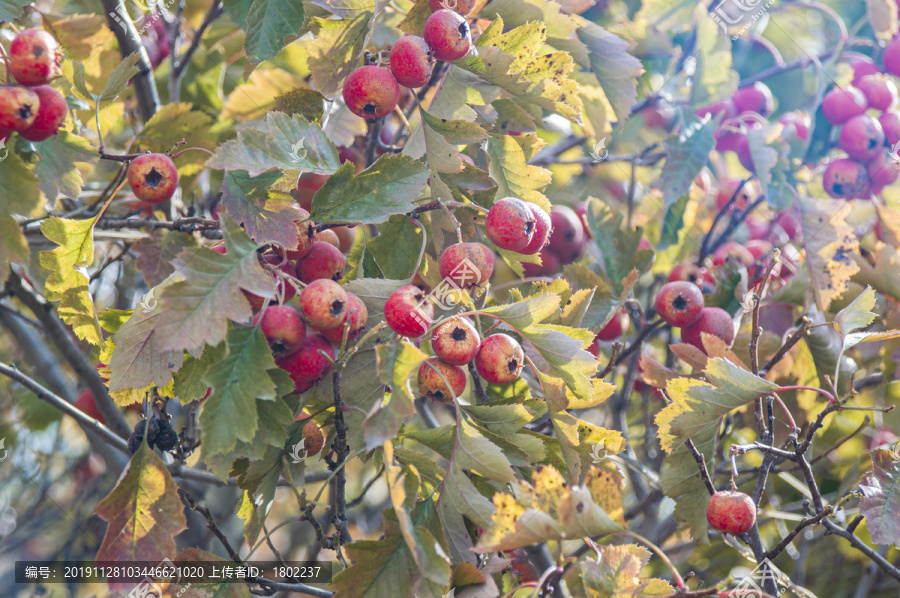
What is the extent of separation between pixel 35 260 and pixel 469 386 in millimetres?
1893

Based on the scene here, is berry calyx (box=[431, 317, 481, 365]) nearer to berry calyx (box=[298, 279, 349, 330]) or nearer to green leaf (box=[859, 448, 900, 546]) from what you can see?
berry calyx (box=[298, 279, 349, 330])

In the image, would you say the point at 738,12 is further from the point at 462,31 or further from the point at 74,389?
the point at 74,389

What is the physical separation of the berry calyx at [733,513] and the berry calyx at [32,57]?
6.93 ft

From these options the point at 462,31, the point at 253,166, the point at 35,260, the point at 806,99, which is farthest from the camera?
the point at 806,99

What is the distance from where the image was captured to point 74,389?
3.19 m

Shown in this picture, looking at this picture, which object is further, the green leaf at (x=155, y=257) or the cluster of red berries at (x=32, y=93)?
the green leaf at (x=155, y=257)

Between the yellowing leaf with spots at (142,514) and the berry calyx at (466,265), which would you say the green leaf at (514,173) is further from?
the yellowing leaf with spots at (142,514)

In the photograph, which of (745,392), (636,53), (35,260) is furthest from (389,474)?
(636,53)

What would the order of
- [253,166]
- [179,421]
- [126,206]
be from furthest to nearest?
[179,421] < [126,206] < [253,166]

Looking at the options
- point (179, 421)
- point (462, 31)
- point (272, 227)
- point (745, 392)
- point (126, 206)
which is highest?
point (462, 31)

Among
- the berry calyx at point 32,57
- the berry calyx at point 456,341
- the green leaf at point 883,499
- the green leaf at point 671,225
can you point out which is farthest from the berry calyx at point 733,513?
the berry calyx at point 32,57

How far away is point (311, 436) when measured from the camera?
188cm

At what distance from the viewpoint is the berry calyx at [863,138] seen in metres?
2.94

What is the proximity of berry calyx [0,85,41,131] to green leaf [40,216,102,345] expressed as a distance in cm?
25
